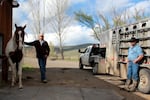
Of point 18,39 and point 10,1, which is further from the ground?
point 10,1

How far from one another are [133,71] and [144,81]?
0.59 m

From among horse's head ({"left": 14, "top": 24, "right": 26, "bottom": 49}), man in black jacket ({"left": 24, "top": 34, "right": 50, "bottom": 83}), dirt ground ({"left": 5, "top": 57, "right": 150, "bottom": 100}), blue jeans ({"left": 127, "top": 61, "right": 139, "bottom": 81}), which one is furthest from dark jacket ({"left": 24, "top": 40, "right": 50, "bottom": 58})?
blue jeans ({"left": 127, "top": 61, "right": 139, "bottom": 81})

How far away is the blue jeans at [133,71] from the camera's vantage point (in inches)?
528

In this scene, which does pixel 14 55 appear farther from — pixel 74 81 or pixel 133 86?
pixel 133 86

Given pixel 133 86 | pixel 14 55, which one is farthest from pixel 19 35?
pixel 133 86

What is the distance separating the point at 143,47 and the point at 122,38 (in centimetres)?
240

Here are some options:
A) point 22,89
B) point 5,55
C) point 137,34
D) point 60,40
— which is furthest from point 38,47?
point 60,40

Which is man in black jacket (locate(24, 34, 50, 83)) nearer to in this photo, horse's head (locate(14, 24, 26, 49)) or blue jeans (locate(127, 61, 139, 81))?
horse's head (locate(14, 24, 26, 49))

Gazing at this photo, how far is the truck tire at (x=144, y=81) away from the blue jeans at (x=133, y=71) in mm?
161

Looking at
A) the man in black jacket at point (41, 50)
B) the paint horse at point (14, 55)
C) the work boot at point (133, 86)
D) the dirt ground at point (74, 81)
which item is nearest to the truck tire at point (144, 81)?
the work boot at point (133, 86)

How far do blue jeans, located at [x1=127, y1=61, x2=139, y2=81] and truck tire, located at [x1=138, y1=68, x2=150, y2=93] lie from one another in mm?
161

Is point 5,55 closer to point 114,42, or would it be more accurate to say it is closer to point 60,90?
Result: point 60,90

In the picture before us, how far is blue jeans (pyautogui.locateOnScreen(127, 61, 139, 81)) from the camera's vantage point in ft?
44.0

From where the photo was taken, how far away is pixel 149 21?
43.0 ft
